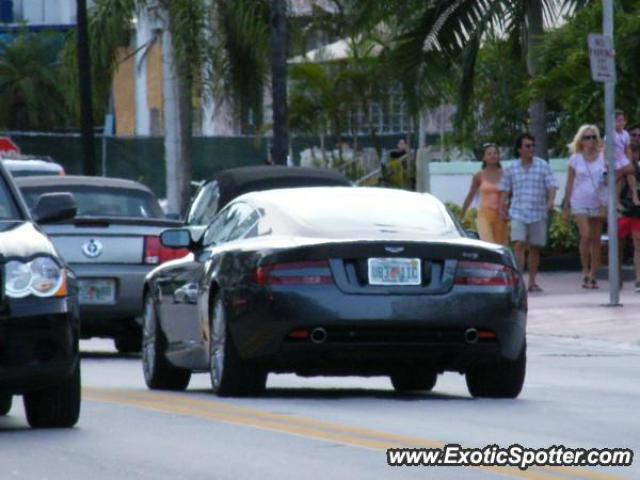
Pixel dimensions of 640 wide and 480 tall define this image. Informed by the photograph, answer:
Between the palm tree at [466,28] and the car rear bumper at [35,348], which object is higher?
the palm tree at [466,28]

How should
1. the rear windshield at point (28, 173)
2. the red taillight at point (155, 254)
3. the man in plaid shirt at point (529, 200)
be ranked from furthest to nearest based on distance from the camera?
the rear windshield at point (28, 173)
the man in plaid shirt at point (529, 200)
the red taillight at point (155, 254)

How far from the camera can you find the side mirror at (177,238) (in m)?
15.3

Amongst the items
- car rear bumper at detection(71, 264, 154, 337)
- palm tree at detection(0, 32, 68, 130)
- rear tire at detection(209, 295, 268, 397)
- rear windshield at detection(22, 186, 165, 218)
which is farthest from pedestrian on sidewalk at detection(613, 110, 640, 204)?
palm tree at detection(0, 32, 68, 130)

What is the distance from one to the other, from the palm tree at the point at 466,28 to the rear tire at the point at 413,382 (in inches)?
755

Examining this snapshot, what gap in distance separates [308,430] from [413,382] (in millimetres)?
3457

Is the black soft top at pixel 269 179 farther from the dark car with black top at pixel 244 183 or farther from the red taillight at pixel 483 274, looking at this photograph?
the red taillight at pixel 483 274

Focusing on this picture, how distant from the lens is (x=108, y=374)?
17.5m

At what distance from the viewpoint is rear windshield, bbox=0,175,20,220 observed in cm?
1259

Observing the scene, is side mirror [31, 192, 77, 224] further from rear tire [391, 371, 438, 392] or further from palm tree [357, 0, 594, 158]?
palm tree [357, 0, 594, 158]

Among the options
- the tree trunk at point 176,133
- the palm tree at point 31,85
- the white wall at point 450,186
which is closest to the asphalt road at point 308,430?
the white wall at point 450,186

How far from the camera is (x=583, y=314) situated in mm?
23328

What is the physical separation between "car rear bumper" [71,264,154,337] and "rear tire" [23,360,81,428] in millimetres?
7256

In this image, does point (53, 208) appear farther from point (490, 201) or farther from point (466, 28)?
point (466, 28)

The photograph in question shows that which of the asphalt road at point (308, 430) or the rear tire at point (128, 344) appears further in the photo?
the rear tire at point (128, 344)
